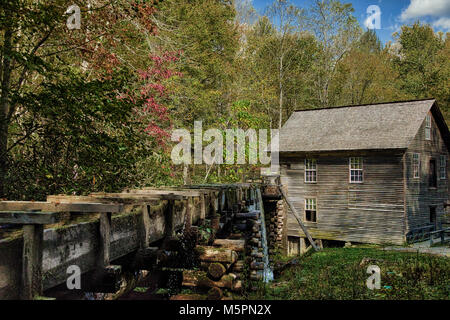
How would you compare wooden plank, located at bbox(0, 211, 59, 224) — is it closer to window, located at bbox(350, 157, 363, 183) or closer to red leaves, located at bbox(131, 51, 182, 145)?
red leaves, located at bbox(131, 51, 182, 145)

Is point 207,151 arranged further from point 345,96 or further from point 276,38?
point 345,96

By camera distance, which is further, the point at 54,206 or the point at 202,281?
the point at 202,281

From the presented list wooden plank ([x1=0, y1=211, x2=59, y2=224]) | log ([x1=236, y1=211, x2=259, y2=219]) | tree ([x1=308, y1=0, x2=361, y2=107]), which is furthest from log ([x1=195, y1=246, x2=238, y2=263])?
tree ([x1=308, y1=0, x2=361, y2=107])

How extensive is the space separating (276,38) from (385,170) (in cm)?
2228

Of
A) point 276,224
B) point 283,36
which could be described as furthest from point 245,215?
point 283,36

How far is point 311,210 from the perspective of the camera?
76.9 ft

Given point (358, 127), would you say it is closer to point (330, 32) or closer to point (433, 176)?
point (433, 176)

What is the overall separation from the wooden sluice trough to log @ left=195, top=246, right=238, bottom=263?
1.91 ft

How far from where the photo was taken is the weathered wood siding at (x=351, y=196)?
2023 centimetres

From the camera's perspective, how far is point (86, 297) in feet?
12.3

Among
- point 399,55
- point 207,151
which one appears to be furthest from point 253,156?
point 399,55

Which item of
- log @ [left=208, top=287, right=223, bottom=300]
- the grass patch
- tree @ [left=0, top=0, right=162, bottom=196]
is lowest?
the grass patch

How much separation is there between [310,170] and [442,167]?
1013 centimetres

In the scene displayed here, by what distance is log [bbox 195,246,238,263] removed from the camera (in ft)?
17.8
